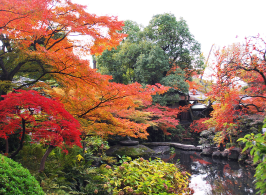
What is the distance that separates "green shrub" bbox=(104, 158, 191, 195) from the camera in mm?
3352

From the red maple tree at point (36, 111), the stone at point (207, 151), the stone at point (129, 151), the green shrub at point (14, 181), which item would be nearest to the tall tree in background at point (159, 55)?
the stone at point (207, 151)

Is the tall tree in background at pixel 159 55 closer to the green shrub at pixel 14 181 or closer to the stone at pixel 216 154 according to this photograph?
the stone at pixel 216 154

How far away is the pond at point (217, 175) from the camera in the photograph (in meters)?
6.07

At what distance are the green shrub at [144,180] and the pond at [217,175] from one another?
8.15 feet

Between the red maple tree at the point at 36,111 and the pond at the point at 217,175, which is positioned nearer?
the red maple tree at the point at 36,111

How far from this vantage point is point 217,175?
758cm

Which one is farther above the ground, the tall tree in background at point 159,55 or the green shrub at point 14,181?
the tall tree in background at point 159,55

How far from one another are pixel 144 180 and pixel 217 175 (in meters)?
5.51

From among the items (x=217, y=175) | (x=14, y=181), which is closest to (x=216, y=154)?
(x=217, y=175)

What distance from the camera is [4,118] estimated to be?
3105 mm

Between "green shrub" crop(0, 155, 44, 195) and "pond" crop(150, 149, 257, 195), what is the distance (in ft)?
17.5

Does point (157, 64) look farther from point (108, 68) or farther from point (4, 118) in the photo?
point (4, 118)

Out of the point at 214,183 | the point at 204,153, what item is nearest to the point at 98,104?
the point at 214,183

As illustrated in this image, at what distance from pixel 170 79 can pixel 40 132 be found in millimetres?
12284
